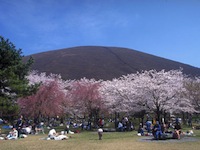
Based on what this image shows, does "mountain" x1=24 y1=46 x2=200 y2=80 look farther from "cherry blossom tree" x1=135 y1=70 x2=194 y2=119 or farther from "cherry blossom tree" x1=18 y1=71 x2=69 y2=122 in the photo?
"cherry blossom tree" x1=135 y1=70 x2=194 y2=119

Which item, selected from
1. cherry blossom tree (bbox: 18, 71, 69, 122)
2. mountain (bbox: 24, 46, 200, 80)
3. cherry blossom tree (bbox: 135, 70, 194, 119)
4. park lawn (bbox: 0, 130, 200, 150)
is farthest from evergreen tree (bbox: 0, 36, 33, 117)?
mountain (bbox: 24, 46, 200, 80)

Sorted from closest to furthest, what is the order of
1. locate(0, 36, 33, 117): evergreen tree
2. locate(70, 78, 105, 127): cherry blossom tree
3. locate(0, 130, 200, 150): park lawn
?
locate(0, 130, 200, 150): park lawn → locate(0, 36, 33, 117): evergreen tree → locate(70, 78, 105, 127): cherry blossom tree

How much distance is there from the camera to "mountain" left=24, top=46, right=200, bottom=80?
8288cm

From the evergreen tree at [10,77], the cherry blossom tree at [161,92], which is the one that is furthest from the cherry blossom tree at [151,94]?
the evergreen tree at [10,77]

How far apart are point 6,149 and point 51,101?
658 inches

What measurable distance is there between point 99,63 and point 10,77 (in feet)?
256

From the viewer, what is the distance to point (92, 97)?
28984 mm

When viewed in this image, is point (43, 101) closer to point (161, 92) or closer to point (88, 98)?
point (88, 98)

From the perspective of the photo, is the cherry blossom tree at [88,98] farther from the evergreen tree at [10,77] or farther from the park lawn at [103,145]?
the park lawn at [103,145]

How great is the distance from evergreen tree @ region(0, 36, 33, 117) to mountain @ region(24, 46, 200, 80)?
188 ft

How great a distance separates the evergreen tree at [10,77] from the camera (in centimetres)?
1630

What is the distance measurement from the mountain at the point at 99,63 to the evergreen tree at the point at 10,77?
Answer: 57.3m

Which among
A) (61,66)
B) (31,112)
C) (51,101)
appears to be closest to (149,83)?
(51,101)

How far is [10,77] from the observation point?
16.5 meters
